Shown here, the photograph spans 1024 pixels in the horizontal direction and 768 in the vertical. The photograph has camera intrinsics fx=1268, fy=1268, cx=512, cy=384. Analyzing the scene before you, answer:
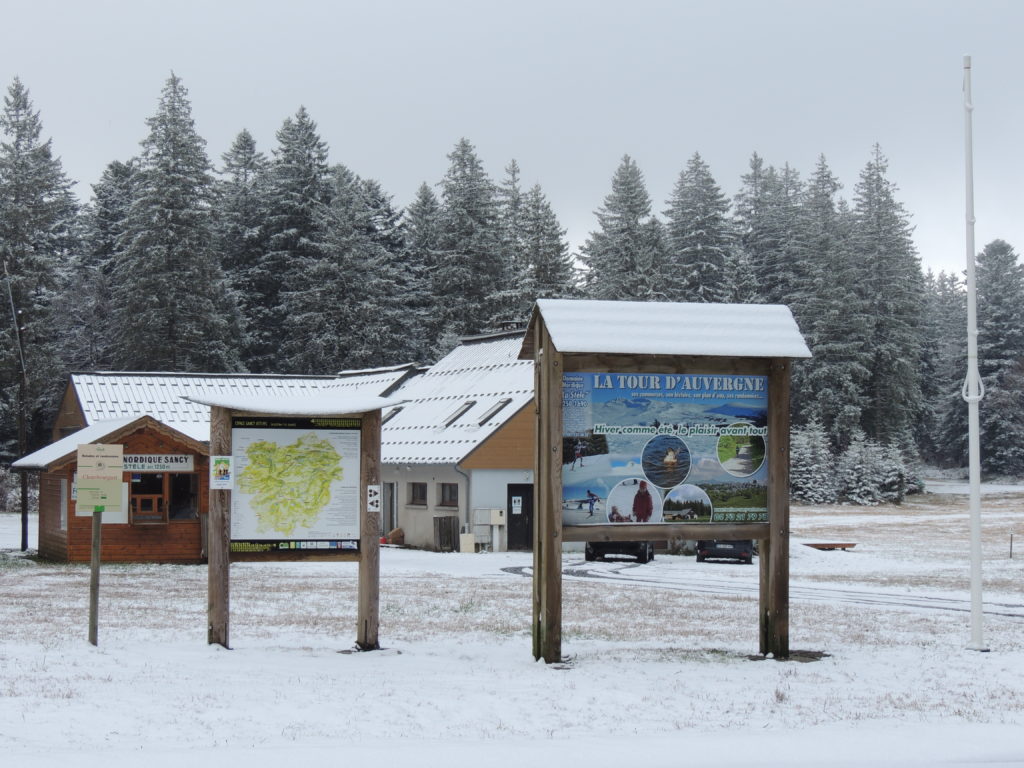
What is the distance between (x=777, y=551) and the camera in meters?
14.9

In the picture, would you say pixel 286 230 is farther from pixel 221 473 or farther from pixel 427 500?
pixel 221 473

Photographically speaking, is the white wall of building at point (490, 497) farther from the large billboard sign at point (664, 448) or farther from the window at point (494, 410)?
the large billboard sign at point (664, 448)

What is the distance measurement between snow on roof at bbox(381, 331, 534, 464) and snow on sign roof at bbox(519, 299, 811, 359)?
27.1 metres

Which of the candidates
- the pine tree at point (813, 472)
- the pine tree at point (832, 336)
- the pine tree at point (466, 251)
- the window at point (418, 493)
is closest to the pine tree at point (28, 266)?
the pine tree at point (466, 251)

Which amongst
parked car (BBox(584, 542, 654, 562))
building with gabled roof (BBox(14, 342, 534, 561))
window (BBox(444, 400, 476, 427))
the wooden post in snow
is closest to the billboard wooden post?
the wooden post in snow

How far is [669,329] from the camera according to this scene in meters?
14.6

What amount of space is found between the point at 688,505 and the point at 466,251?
2928 inches

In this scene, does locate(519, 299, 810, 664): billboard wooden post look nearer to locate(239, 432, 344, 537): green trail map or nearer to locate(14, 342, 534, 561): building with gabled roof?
locate(239, 432, 344, 537): green trail map

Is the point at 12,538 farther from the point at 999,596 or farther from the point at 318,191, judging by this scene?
the point at 318,191

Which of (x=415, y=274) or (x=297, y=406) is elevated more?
(x=415, y=274)

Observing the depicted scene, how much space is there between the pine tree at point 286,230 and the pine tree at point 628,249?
2014cm

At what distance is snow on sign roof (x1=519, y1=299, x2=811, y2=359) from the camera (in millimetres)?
14211

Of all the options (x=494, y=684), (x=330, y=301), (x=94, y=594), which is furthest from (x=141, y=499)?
(x=330, y=301)

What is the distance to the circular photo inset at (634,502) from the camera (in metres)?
14.7
